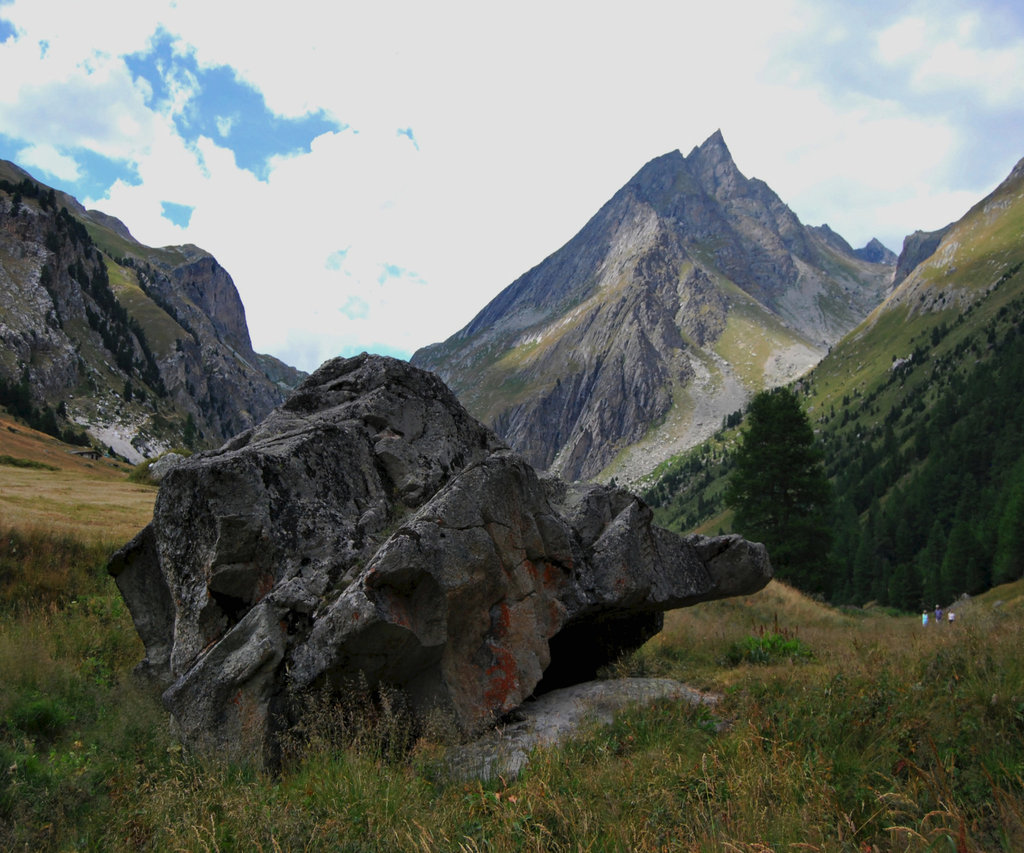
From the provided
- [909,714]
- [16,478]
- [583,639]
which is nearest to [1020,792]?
[909,714]

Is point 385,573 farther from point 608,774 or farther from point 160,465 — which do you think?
point 160,465

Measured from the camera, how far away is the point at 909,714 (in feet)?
24.6

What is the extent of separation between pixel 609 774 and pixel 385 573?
369 cm

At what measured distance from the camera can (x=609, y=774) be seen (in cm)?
671

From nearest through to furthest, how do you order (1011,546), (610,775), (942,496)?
1. (610,775)
2. (1011,546)
3. (942,496)

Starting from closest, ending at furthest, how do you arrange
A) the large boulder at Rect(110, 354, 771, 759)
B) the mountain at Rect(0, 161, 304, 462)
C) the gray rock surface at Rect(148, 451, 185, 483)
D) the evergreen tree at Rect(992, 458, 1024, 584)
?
the large boulder at Rect(110, 354, 771, 759) → the gray rock surface at Rect(148, 451, 185, 483) → the evergreen tree at Rect(992, 458, 1024, 584) → the mountain at Rect(0, 161, 304, 462)

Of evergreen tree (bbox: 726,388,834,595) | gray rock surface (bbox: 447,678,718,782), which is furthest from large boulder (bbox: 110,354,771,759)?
evergreen tree (bbox: 726,388,834,595)

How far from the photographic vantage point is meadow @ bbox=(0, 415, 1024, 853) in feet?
18.1

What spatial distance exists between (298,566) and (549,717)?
451 centimetres

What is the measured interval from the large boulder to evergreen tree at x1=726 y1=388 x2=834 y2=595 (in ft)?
97.2

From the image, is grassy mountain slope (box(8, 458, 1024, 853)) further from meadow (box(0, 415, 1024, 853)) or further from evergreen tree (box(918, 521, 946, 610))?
evergreen tree (box(918, 521, 946, 610))

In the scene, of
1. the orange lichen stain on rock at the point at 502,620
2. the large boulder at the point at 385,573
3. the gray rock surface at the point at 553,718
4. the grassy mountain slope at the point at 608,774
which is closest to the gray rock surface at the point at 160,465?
the large boulder at the point at 385,573

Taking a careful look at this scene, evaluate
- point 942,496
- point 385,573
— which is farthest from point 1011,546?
point 385,573

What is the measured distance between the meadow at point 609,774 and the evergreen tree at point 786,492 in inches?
1262
